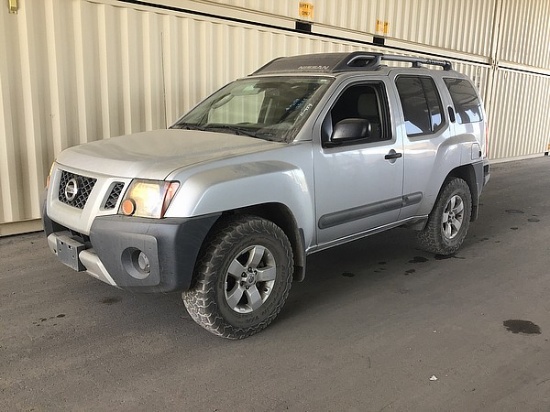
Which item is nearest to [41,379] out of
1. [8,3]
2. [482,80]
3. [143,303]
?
[143,303]

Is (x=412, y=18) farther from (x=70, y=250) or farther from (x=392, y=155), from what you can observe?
(x=70, y=250)

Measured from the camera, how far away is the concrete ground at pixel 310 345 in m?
2.96

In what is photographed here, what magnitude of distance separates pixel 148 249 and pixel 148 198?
311 millimetres

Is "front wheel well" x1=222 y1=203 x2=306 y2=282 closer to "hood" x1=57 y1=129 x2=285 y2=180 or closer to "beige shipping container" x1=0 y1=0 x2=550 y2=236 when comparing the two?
"hood" x1=57 y1=129 x2=285 y2=180

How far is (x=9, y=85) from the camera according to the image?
565 centimetres

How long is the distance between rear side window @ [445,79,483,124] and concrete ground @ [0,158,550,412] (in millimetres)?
1562

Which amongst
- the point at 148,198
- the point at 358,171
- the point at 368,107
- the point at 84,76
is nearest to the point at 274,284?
the point at 148,198

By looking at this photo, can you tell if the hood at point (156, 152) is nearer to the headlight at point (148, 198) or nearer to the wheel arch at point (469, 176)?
the headlight at point (148, 198)

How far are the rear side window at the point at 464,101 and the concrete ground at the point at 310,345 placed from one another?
156 cm

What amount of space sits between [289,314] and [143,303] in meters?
1.16

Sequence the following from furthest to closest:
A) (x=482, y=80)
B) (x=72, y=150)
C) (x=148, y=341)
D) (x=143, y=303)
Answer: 1. (x=482, y=80)
2. (x=143, y=303)
3. (x=72, y=150)
4. (x=148, y=341)

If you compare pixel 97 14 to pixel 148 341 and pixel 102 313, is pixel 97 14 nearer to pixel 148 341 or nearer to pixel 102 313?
pixel 102 313

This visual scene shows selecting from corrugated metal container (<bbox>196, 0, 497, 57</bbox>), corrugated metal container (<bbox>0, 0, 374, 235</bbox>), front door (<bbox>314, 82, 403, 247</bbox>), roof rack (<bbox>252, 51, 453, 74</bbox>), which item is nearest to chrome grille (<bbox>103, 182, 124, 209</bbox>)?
front door (<bbox>314, 82, 403, 247</bbox>)

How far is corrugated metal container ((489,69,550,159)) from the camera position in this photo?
13.9 meters
